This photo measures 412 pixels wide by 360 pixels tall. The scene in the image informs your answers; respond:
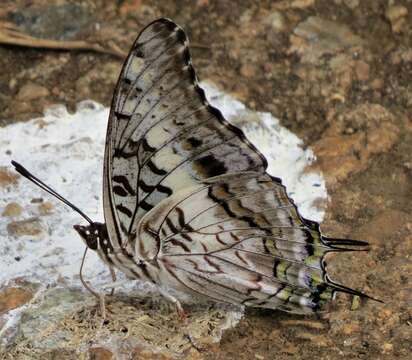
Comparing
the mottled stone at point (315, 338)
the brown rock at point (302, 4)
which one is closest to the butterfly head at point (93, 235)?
the mottled stone at point (315, 338)

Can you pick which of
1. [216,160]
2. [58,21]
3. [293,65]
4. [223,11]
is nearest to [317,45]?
[293,65]

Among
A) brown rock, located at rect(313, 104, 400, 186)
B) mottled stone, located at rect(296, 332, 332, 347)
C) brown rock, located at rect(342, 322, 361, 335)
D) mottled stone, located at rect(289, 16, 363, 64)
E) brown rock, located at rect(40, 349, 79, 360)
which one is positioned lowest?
brown rock, located at rect(40, 349, 79, 360)

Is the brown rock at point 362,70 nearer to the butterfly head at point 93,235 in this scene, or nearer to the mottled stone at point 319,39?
the mottled stone at point 319,39

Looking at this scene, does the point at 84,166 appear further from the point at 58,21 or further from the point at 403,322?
the point at 403,322

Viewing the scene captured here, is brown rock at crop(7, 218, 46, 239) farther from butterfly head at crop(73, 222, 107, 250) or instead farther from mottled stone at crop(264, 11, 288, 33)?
mottled stone at crop(264, 11, 288, 33)

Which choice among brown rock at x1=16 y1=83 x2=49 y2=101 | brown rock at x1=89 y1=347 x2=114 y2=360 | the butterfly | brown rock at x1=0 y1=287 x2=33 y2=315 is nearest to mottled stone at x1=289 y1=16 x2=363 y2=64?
brown rock at x1=16 y1=83 x2=49 y2=101

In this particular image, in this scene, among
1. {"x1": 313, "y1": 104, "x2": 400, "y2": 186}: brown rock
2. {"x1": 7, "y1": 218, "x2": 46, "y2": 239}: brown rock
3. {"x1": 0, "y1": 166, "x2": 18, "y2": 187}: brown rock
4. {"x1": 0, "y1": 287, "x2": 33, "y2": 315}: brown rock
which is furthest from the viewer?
{"x1": 313, "y1": 104, "x2": 400, "y2": 186}: brown rock
